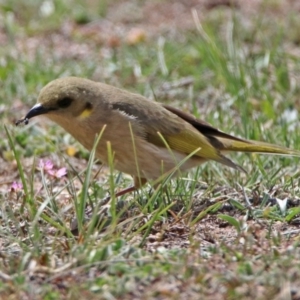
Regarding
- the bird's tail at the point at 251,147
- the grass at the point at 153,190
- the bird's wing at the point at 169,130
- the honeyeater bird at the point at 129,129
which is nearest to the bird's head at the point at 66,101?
the honeyeater bird at the point at 129,129

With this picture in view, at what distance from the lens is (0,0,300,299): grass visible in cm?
408

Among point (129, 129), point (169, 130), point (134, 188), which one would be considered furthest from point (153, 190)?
point (169, 130)

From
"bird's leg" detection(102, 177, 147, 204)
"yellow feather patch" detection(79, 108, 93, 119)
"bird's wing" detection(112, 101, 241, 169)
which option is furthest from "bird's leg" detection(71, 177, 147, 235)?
"yellow feather patch" detection(79, 108, 93, 119)

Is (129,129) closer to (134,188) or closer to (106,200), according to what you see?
(134,188)

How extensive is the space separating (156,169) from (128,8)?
5421 millimetres

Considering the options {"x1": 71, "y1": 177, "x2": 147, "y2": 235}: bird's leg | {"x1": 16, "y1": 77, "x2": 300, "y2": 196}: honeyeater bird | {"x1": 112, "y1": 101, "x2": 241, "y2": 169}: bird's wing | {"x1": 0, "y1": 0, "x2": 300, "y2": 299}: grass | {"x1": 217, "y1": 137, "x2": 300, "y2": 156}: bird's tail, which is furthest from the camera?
{"x1": 217, "y1": 137, "x2": 300, "y2": 156}: bird's tail

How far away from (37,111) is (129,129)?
60 cm

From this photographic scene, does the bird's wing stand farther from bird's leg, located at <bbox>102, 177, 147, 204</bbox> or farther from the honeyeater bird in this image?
bird's leg, located at <bbox>102, 177, 147, 204</bbox>

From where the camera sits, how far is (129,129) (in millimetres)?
5727

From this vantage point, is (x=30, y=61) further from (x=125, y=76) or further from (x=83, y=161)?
(x=83, y=161)

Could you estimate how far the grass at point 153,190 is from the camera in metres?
4.08

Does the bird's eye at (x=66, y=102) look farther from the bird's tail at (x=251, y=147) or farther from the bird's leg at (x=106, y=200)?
the bird's tail at (x=251, y=147)

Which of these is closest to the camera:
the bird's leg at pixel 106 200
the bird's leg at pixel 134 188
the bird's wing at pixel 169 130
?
the bird's leg at pixel 106 200

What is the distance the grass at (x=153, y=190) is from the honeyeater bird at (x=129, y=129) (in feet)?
0.53
